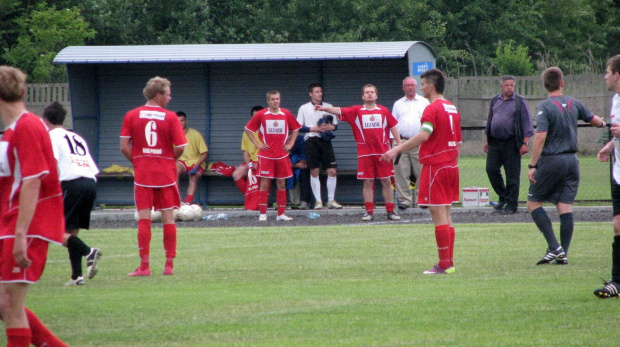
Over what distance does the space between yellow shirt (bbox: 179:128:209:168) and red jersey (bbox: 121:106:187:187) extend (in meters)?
8.81

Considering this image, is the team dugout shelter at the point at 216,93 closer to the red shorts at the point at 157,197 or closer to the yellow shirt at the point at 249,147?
the yellow shirt at the point at 249,147

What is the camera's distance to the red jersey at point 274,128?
17.1m

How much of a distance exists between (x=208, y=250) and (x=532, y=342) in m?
6.87

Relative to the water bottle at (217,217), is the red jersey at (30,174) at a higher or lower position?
higher

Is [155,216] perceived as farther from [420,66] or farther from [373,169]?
[420,66]

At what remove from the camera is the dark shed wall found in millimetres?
19656

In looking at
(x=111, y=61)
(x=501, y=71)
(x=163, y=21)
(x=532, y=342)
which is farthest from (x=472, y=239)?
(x=163, y=21)

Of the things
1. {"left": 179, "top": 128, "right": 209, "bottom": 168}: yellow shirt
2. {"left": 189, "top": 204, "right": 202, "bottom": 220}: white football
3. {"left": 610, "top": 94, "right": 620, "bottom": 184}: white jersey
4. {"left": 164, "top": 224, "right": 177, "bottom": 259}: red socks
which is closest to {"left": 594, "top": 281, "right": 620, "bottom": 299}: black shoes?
{"left": 610, "top": 94, "right": 620, "bottom": 184}: white jersey

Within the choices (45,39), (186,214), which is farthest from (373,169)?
(45,39)

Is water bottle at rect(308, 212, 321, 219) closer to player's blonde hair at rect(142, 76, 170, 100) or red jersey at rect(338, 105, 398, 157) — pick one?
red jersey at rect(338, 105, 398, 157)

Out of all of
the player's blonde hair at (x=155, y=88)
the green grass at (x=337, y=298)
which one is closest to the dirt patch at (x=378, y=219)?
the green grass at (x=337, y=298)

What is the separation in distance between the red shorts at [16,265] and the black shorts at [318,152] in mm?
12859

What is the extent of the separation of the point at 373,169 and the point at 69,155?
8.12 meters

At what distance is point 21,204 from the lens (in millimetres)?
5309
